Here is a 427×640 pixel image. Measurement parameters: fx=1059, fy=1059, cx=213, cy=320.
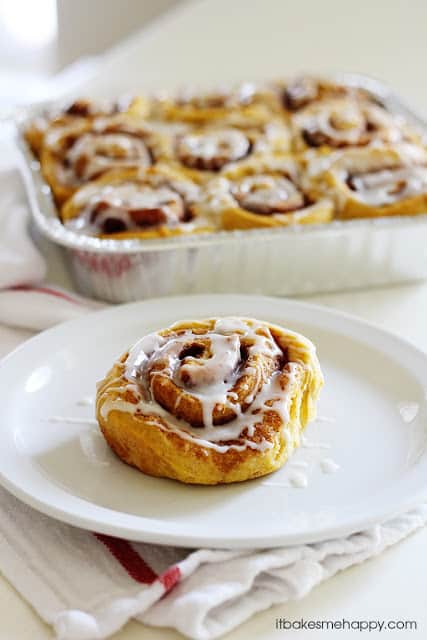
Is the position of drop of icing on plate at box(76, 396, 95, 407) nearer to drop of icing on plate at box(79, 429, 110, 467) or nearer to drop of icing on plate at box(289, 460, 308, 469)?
drop of icing on plate at box(79, 429, 110, 467)

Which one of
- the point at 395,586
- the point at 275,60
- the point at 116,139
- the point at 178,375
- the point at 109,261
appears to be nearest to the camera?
the point at 395,586

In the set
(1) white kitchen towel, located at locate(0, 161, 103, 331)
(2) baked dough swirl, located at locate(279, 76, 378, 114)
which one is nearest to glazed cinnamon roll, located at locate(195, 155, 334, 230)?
(1) white kitchen towel, located at locate(0, 161, 103, 331)

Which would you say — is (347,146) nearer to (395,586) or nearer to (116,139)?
(116,139)

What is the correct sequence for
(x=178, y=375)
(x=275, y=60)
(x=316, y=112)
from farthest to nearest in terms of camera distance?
(x=275, y=60) < (x=316, y=112) < (x=178, y=375)

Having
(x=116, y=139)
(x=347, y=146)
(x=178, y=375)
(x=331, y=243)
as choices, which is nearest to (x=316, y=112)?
(x=347, y=146)

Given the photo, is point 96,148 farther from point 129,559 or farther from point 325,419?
point 129,559

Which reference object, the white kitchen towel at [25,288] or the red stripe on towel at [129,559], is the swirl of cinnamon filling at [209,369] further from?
the white kitchen towel at [25,288]
